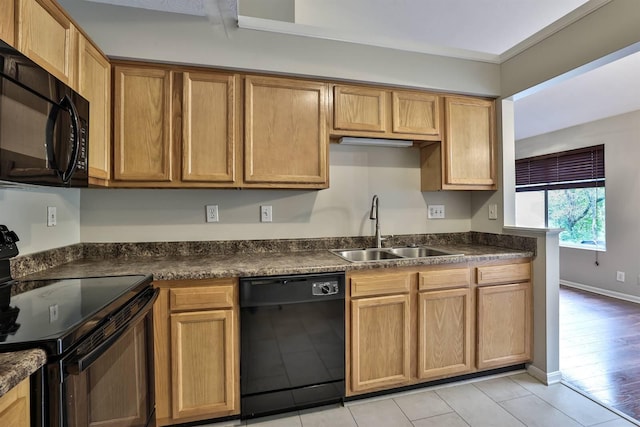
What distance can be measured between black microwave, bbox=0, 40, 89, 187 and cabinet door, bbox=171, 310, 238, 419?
2.85 feet

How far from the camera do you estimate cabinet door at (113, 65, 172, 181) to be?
1.85m

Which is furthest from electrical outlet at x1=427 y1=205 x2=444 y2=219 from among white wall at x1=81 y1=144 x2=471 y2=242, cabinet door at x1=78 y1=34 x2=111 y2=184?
cabinet door at x1=78 y1=34 x2=111 y2=184

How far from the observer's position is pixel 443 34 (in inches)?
115

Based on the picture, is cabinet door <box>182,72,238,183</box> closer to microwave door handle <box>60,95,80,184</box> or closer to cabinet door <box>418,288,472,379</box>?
microwave door handle <box>60,95,80,184</box>

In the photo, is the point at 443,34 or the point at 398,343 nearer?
the point at 398,343

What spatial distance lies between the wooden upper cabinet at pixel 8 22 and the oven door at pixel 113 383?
1.12 meters

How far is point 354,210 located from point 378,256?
1.36 ft

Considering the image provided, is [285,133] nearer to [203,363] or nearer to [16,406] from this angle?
[203,363]

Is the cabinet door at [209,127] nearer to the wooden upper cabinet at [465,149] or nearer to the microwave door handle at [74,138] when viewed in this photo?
the microwave door handle at [74,138]

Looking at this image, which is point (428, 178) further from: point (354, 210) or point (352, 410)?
point (352, 410)

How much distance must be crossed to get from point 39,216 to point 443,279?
240 centimetres

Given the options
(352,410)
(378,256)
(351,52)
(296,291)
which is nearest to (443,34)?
(351,52)

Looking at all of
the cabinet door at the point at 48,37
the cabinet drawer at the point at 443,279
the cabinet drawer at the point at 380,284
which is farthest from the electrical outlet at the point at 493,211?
the cabinet door at the point at 48,37

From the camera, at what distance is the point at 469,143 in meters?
2.49
